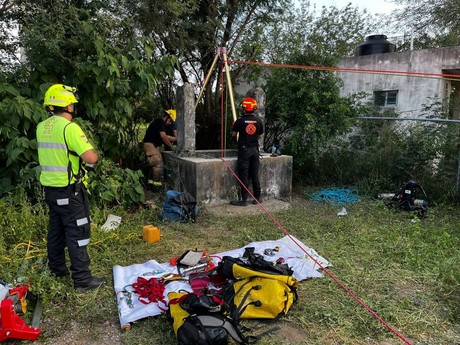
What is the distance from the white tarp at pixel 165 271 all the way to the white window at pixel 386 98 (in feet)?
23.8

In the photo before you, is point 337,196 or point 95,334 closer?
point 95,334

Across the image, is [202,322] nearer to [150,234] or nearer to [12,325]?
[12,325]

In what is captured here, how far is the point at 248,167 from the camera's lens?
6.52 metres

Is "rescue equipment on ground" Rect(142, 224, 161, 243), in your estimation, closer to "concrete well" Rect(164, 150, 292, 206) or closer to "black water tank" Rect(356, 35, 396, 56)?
"concrete well" Rect(164, 150, 292, 206)

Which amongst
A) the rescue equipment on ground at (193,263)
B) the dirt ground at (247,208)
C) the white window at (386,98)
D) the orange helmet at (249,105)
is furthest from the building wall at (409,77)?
the rescue equipment on ground at (193,263)

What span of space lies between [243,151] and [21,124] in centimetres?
346

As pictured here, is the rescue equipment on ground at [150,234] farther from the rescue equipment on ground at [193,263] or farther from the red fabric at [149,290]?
the red fabric at [149,290]

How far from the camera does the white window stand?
10156 mm

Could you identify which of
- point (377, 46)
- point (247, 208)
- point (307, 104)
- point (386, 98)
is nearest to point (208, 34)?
point (307, 104)

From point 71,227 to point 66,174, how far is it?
500 mm

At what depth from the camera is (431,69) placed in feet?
31.0

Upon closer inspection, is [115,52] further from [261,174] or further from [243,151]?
[261,174]

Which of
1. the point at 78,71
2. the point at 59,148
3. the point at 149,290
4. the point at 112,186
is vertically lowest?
the point at 149,290

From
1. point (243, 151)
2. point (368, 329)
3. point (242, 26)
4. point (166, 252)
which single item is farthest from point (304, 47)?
point (368, 329)
